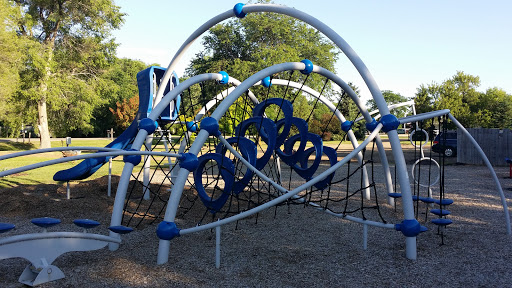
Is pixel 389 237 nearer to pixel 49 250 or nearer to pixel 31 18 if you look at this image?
pixel 49 250

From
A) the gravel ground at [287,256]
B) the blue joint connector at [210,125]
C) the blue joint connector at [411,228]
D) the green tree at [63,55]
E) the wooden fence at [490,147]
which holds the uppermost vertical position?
the green tree at [63,55]

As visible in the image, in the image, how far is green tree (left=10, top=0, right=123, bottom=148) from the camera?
78.9 feet

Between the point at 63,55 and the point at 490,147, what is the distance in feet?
80.6

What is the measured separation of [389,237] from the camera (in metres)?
6.02

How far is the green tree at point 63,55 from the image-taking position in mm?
24047

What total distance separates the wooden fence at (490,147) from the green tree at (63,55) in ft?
69.5

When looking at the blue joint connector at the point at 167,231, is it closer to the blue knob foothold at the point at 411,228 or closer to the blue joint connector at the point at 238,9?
the blue knob foothold at the point at 411,228

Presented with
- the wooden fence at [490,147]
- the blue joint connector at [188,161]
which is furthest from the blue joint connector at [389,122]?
the wooden fence at [490,147]

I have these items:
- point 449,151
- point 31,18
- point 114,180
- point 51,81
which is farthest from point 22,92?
point 449,151

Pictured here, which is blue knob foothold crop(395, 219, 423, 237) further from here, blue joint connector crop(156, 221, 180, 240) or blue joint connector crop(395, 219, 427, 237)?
blue joint connector crop(156, 221, 180, 240)

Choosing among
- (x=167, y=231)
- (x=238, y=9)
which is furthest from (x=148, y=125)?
(x=238, y=9)

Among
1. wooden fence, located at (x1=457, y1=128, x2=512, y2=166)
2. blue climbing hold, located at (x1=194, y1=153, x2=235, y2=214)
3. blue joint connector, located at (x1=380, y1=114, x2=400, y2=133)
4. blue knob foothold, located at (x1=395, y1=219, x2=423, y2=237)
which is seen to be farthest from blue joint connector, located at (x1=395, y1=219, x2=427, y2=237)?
wooden fence, located at (x1=457, y1=128, x2=512, y2=166)

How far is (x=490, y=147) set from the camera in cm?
1817

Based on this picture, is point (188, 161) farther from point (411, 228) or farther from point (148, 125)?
point (411, 228)
